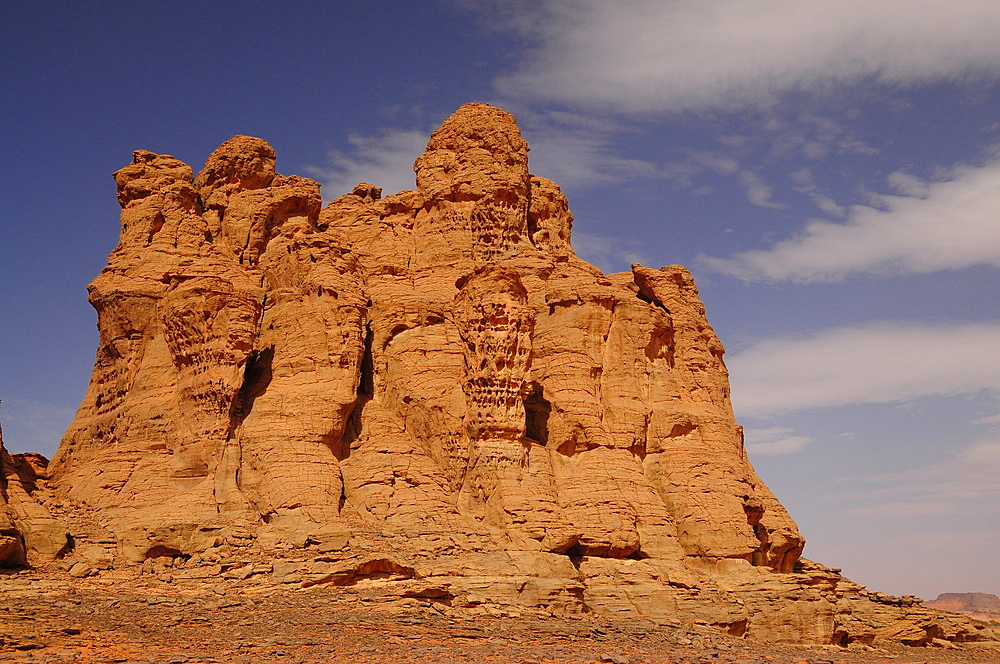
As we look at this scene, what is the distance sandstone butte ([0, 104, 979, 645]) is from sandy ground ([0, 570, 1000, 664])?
4.23ft

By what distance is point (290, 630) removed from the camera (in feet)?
101

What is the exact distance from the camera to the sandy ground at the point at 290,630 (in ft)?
94.4

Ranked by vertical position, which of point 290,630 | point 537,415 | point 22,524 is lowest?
point 290,630

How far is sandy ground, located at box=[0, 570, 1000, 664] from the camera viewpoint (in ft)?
94.4

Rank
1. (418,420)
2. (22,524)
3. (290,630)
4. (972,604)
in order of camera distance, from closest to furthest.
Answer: (290,630) < (22,524) < (418,420) < (972,604)

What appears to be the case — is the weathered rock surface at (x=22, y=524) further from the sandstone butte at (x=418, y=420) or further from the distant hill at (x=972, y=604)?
the distant hill at (x=972, y=604)

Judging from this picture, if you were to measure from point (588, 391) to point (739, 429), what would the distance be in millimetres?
12092

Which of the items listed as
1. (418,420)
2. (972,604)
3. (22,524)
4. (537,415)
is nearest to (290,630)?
(22,524)

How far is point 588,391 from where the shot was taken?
45.4 metres

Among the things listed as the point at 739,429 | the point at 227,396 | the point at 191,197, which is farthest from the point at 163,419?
the point at 739,429

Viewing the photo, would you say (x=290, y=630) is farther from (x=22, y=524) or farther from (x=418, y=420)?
(x=418, y=420)

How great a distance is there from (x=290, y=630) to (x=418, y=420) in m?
12.9

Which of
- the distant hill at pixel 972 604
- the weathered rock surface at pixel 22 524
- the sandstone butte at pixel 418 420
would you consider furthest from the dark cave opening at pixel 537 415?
the distant hill at pixel 972 604

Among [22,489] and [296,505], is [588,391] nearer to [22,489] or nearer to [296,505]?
[296,505]
